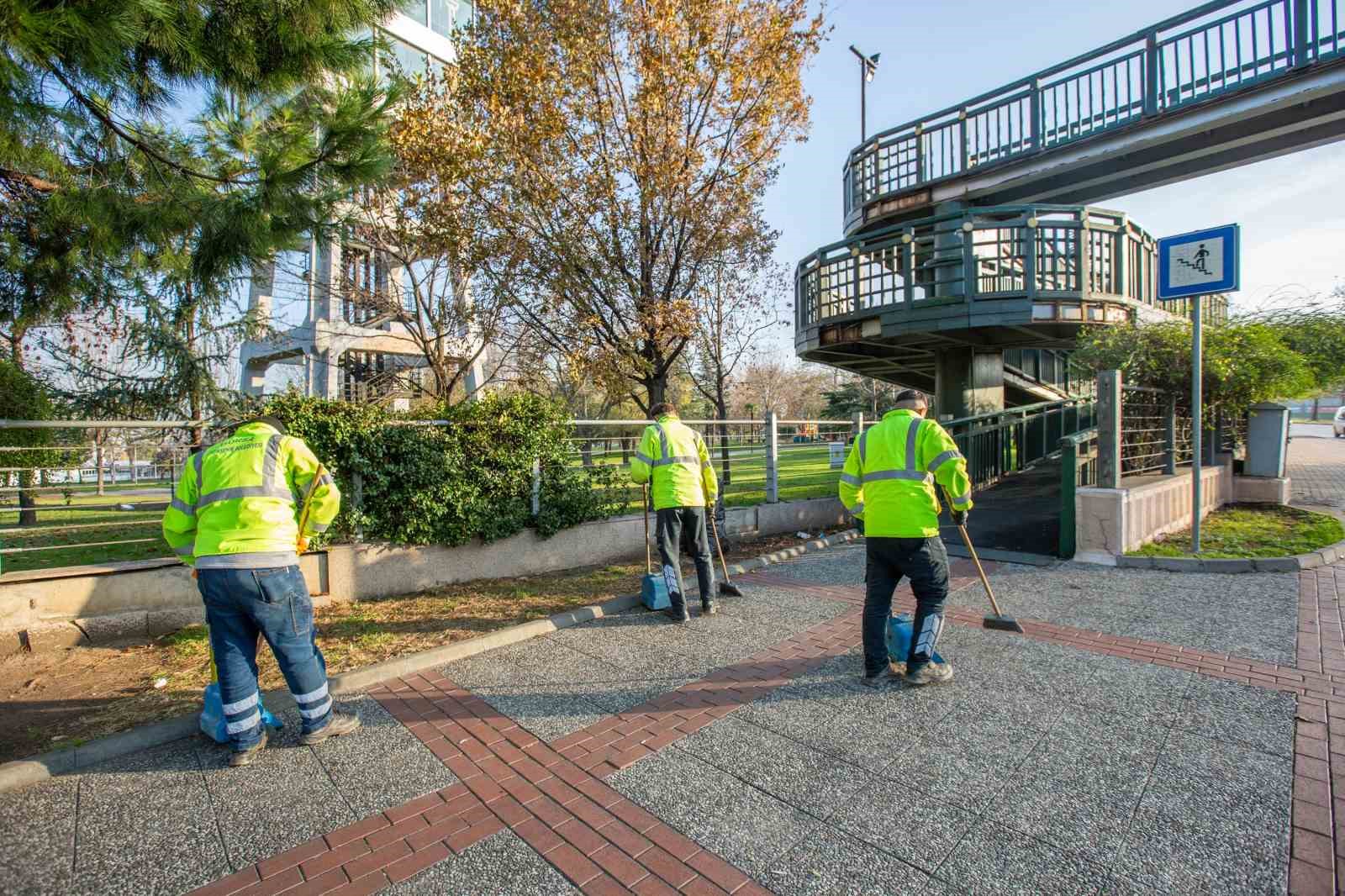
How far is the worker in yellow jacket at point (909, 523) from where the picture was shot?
4.20 metres

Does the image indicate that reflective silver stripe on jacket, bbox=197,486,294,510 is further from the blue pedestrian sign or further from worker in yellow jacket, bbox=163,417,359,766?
the blue pedestrian sign

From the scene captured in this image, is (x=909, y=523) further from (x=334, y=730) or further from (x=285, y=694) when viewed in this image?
(x=285, y=694)

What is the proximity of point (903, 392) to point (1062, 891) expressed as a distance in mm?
2998

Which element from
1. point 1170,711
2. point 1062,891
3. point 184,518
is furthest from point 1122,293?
point 184,518

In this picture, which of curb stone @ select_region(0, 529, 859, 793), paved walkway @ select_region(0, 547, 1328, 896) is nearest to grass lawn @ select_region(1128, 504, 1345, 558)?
paved walkway @ select_region(0, 547, 1328, 896)

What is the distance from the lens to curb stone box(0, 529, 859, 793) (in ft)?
11.0

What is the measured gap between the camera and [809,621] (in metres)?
5.66

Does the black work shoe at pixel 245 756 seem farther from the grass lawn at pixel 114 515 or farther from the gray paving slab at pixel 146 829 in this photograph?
the grass lawn at pixel 114 515

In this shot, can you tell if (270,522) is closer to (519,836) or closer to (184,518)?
(184,518)

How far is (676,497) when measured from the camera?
5945mm

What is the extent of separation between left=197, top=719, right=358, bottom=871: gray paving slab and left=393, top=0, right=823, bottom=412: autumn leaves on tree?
6851 mm

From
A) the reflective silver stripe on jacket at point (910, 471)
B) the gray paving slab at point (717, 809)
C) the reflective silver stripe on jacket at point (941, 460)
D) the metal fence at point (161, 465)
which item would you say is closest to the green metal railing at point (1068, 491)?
the metal fence at point (161, 465)

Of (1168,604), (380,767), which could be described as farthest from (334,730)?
(1168,604)

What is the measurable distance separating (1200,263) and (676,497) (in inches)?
232
